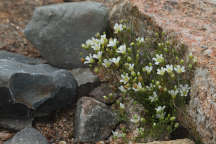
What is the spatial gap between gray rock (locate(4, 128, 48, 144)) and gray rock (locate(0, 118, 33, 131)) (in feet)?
0.82

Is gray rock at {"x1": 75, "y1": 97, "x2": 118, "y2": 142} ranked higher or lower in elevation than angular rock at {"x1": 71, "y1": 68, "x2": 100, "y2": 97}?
lower

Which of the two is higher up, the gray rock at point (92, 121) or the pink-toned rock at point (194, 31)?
the pink-toned rock at point (194, 31)

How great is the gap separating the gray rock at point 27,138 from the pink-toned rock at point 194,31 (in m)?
1.46

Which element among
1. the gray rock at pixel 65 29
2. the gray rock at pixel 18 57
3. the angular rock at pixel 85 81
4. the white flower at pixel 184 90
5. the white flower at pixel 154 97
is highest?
the gray rock at pixel 65 29

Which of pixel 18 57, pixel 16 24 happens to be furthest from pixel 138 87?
pixel 16 24

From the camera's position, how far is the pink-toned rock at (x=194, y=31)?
248cm

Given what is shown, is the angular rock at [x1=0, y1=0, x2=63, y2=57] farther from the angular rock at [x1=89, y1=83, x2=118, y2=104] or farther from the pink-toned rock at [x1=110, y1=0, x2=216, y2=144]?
the pink-toned rock at [x1=110, y1=0, x2=216, y2=144]

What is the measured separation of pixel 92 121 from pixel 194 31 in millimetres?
1499

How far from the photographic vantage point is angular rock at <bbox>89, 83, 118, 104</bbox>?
3.56 meters

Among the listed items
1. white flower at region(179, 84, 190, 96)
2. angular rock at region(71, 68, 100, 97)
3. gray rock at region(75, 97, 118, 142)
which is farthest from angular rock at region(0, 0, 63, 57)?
white flower at region(179, 84, 190, 96)

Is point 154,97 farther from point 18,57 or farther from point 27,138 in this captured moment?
point 18,57

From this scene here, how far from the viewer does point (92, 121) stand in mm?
→ 3158

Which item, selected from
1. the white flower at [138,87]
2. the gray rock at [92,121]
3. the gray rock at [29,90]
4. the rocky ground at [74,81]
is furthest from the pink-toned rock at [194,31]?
the gray rock at [29,90]

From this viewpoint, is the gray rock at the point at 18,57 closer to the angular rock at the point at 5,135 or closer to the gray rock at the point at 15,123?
the gray rock at the point at 15,123
